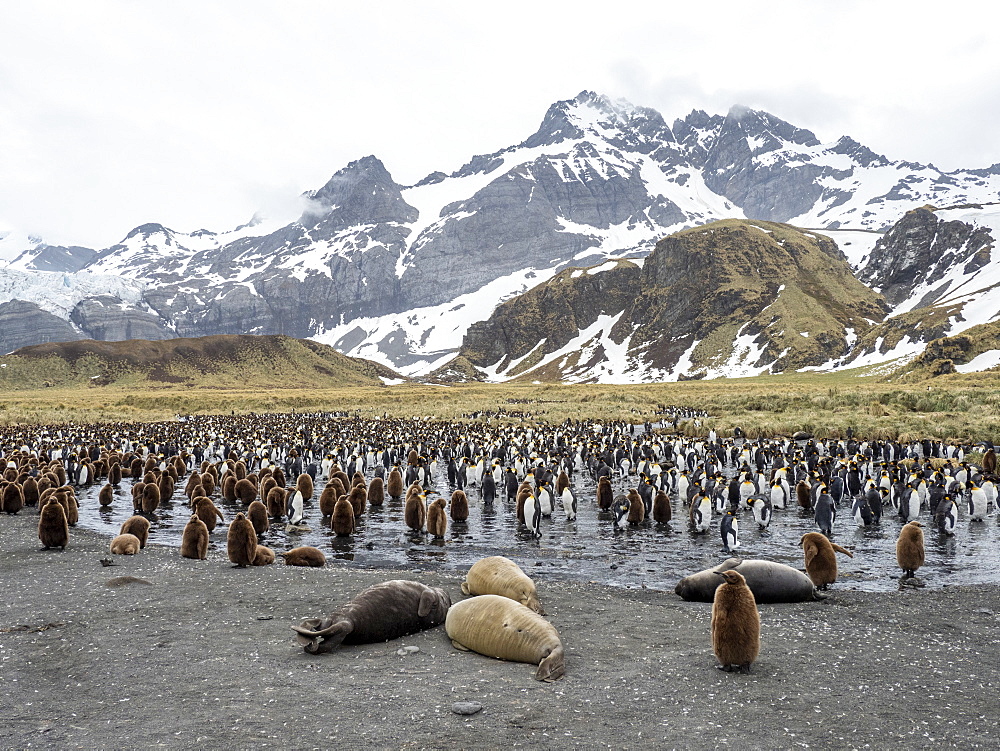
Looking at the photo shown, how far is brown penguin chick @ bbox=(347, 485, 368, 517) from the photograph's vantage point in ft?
49.0

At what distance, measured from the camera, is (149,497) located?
15906 mm

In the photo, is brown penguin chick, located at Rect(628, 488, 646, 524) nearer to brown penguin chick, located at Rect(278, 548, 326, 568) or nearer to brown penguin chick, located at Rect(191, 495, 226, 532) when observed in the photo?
brown penguin chick, located at Rect(278, 548, 326, 568)

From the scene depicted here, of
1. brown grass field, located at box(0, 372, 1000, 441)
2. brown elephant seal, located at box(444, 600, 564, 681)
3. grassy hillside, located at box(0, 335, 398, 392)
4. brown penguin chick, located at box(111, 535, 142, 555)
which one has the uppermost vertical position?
grassy hillside, located at box(0, 335, 398, 392)

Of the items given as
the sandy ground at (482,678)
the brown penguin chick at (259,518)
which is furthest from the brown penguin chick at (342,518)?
the sandy ground at (482,678)

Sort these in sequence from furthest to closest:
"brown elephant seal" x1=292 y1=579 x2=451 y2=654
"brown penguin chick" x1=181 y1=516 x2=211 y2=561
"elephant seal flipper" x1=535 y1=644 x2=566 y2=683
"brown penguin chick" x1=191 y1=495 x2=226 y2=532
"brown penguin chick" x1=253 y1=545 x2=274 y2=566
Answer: "brown penguin chick" x1=191 y1=495 x2=226 y2=532 → "brown penguin chick" x1=181 y1=516 x2=211 y2=561 → "brown penguin chick" x1=253 y1=545 x2=274 y2=566 → "brown elephant seal" x1=292 y1=579 x2=451 y2=654 → "elephant seal flipper" x1=535 y1=644 x2=566 y2=683

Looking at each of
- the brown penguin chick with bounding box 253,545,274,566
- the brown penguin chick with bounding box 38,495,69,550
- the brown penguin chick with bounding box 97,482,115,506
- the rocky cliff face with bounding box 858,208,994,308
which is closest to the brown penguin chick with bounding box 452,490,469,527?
the brown penguin chick with bounding box 253,545,274,566

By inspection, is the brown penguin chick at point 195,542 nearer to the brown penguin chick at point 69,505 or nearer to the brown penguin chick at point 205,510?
the brown penguin chick at point 205,510

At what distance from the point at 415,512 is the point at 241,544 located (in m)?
4.31

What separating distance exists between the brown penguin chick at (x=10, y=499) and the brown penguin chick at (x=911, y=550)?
724 inches

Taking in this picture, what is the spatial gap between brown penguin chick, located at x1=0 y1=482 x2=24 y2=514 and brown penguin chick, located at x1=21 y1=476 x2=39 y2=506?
2.66 ft

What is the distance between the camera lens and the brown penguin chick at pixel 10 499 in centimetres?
1557

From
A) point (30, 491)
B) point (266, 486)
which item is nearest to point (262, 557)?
point (266, 486)

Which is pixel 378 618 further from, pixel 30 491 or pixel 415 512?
pixel 30 491

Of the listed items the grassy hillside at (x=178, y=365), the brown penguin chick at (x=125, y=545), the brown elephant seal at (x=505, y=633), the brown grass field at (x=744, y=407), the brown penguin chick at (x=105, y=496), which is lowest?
the brown penguin chick at (x=105, y=496)
